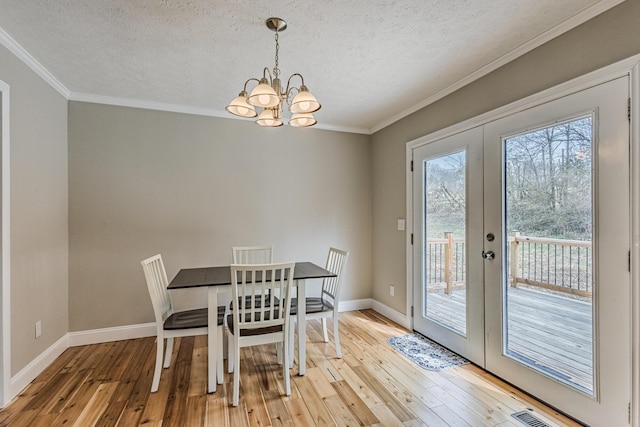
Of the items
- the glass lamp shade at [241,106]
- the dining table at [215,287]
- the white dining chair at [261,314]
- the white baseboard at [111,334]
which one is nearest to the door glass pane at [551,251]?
the dining table at [215,287]

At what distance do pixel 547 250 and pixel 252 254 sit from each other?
8.68 feet

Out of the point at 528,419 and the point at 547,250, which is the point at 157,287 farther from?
the point at 547,250

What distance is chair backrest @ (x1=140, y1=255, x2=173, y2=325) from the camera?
2145mm

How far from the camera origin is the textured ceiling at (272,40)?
1.77 metres

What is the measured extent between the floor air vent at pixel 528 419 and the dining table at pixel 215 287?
1.48 meters

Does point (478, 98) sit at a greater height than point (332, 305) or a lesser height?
greater

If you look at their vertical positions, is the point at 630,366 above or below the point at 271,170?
below

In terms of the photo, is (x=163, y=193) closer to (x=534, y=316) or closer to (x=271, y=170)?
(x=271, y=170)

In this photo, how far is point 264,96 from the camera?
6.08 feet

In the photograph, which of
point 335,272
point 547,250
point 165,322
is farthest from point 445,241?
point 165,322

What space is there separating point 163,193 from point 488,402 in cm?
346

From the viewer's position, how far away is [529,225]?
2.14m

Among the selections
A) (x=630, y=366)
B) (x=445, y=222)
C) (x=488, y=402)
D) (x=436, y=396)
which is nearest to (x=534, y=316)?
(x=630, y=366)

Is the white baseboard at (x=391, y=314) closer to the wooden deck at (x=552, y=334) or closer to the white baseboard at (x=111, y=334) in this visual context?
the wooden deck at (x=552, y=334)
